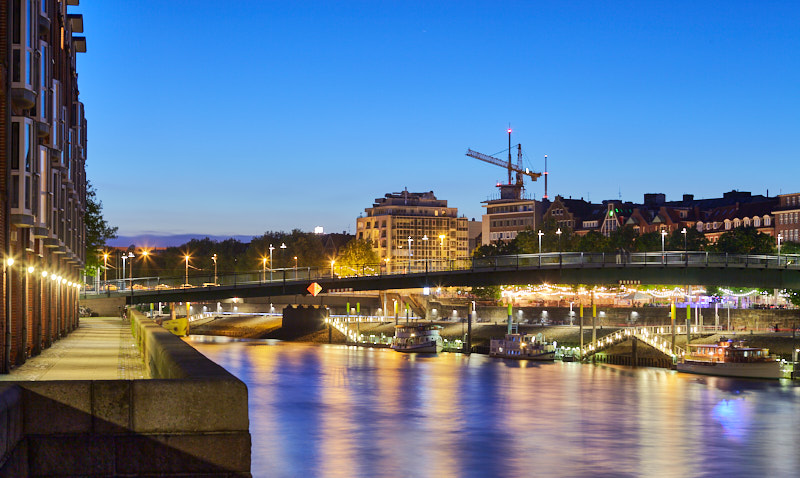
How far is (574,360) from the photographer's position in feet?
357

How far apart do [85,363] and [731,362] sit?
226 ft

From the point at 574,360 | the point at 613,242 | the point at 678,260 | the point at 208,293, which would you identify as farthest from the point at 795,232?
the point at 208,293

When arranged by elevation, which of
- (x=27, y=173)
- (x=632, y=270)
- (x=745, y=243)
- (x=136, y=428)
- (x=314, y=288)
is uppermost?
(x=745, y=243)

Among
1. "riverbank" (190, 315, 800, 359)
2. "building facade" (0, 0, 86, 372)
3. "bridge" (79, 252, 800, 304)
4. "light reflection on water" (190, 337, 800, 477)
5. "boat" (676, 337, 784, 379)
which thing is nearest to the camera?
"building facade" (0, 0, 86, 372)

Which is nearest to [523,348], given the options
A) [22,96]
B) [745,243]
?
[745,243]

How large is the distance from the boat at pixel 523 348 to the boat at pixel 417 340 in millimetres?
9152

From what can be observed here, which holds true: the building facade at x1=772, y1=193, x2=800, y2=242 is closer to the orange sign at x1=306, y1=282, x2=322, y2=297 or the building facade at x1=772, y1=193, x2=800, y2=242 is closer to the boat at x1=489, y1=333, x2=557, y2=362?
the boat at x1=489, y1=333, x2=557, y2=362

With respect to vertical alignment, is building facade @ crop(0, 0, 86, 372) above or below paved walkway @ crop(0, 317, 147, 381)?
above

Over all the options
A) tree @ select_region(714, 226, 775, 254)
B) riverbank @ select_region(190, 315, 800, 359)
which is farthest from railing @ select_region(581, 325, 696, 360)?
tree @ select_region(714, 226, 775, 254)

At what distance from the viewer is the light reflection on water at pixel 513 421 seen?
48406 mm

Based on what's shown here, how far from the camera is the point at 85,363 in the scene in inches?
1435

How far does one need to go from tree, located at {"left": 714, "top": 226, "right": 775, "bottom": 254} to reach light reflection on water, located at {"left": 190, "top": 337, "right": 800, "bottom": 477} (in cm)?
6028

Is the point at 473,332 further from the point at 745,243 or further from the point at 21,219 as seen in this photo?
the point at 21,219

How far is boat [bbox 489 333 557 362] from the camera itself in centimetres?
11044
